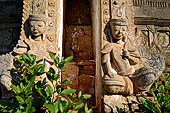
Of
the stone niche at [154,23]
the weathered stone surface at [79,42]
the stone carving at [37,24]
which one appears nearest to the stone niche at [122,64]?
the stone carving at [37,24]

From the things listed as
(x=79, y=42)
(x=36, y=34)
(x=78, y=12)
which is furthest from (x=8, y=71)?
(x=78, y=12)

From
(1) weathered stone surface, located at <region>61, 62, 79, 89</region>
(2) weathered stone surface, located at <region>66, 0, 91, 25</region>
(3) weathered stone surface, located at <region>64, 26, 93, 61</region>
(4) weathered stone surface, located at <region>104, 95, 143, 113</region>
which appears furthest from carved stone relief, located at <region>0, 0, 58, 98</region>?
(2) weathered stone surface, located at <region>66, 0, 91, 25</region>

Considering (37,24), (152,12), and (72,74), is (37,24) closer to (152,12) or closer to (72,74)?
(72,74)

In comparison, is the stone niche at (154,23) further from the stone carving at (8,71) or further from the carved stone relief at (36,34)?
the stone carving at (8,71)

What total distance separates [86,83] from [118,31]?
7.00 ft

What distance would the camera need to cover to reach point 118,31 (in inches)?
148

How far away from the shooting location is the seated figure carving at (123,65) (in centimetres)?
341

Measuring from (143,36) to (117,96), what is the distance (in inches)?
144

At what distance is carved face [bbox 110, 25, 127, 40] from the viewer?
375cm

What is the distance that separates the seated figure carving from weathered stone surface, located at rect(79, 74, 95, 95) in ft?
5.54

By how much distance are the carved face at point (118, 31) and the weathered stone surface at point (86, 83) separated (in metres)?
1.86

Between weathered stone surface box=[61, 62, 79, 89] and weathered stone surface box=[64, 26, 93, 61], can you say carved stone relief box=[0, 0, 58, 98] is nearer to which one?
weathered stone surface box=[61, 62, 79, 89]

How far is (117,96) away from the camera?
347 cm

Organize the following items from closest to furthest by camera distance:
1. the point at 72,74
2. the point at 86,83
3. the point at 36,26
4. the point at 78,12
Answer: the point at 36,26 < the point at 86,83 < the point at 72,74 < the point at 78,12
